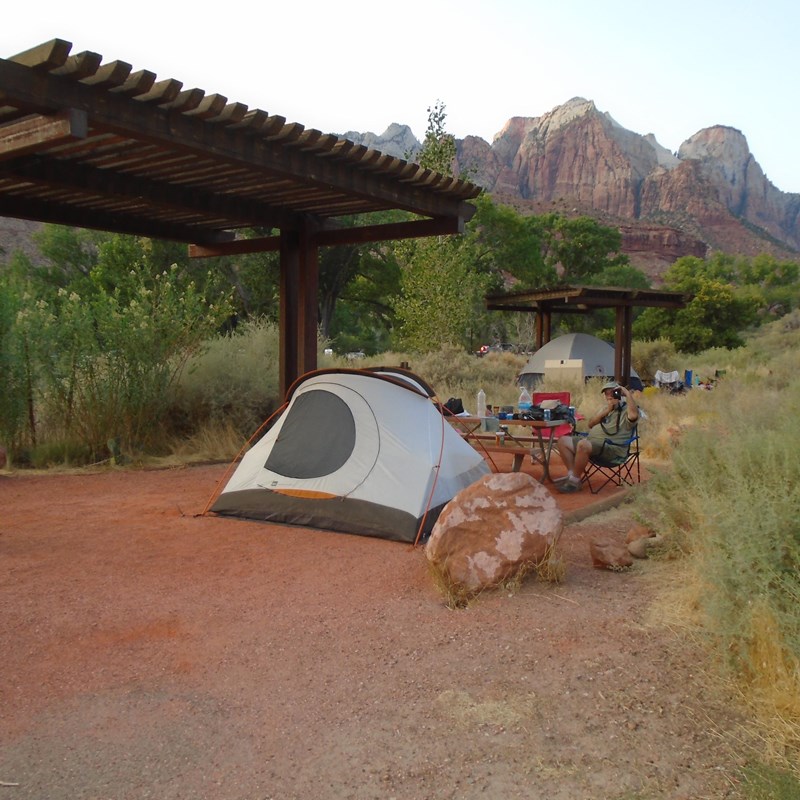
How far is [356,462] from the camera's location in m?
6.16

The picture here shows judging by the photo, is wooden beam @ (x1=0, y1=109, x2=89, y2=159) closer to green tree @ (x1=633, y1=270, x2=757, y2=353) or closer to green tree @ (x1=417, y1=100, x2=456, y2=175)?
green tree @ (x1=417, y1=100, x2=456, y2=175)

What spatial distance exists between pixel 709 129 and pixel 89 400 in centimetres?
15637

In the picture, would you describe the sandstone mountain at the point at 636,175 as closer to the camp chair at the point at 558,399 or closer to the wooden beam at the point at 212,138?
the camp chair at the point at 558,399

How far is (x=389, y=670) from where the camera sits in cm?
359

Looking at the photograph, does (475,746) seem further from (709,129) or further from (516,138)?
(709,129)

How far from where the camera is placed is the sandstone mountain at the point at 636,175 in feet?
324

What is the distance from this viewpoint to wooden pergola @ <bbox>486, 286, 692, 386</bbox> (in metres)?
17.1

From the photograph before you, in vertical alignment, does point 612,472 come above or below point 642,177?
below

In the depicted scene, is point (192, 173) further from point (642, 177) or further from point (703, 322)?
point (642, 177)

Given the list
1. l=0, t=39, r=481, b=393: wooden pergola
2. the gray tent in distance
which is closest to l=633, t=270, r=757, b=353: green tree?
the gray tent in distance

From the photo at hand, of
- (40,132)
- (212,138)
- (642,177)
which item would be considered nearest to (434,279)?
(212,138)

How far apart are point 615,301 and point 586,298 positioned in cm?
77

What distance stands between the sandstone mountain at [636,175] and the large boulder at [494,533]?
8310 centimetres

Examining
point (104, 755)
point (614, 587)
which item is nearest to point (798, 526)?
point (614, 587)
